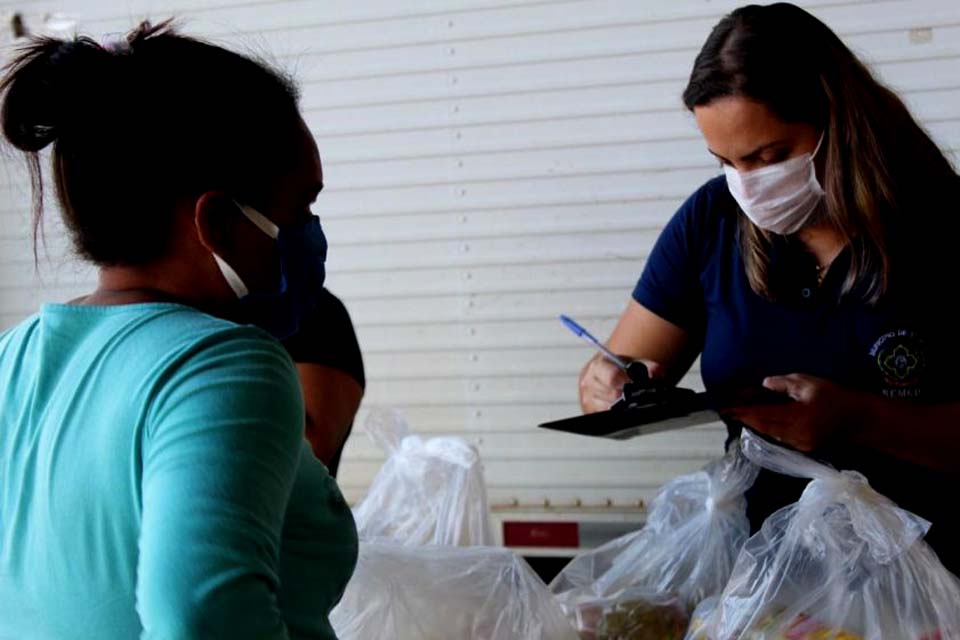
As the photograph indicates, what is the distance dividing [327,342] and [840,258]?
3.17 ft

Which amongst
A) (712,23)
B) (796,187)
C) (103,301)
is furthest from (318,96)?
(103,301)

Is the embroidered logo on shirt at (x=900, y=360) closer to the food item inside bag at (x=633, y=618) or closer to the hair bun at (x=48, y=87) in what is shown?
the food item inside bag at (x=633, y=618)

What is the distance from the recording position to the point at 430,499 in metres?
2.18

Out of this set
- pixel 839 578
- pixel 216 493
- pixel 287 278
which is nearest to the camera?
pixel 216 493

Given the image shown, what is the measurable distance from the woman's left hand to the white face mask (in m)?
0.31

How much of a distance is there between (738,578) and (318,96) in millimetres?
1777

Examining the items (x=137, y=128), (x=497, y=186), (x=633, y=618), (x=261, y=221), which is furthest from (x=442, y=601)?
(x=497, y=186)

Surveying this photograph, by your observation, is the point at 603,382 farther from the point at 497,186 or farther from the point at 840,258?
the point at 497,186

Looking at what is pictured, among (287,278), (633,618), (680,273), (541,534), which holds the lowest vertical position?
(541,534)

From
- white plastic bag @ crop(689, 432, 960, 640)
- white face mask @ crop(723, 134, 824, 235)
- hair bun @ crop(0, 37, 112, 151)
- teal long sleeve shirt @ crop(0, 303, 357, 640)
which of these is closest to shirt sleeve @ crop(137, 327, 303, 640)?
teal long sleeve shirt @ crop(0, 303, 357, 640)

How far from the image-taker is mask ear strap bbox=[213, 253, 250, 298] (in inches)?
45.3

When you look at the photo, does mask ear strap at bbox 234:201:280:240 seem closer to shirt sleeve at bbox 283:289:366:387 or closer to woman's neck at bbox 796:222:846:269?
shirt sleeve at bbox 283:289:366:387

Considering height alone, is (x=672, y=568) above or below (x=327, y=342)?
below

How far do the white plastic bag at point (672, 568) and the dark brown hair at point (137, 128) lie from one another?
1146 millimetres
